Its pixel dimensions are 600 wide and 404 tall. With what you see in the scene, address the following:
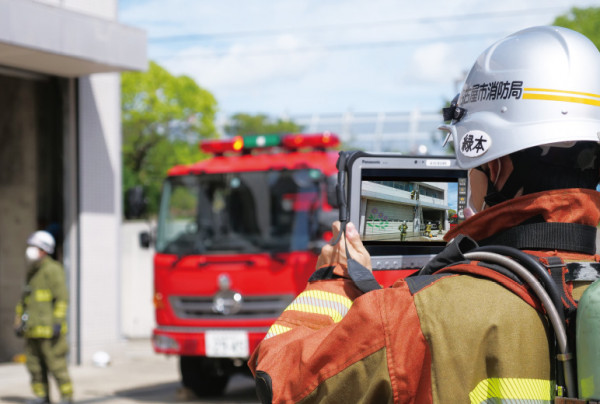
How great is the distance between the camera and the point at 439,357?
4.62 ft

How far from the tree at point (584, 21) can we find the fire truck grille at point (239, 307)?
70.4 ft

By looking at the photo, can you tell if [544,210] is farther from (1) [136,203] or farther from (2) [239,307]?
(1) [136,203]

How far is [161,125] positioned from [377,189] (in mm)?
50145

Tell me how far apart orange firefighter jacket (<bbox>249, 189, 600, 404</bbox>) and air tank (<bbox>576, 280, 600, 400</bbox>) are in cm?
8

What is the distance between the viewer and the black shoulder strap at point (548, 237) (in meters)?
1.60

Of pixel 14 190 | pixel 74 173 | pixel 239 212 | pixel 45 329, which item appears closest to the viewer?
pixel 45 329

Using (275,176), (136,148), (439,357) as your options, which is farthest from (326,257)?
(136,148)

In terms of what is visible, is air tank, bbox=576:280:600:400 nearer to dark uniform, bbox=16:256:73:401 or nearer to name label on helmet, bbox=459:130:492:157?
name label on helmet, bbox=459:130:492:157

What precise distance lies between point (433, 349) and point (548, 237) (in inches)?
14.6

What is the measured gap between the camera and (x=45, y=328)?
8398 mm

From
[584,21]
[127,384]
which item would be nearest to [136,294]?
[127,384]

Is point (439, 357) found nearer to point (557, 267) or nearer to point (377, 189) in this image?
point (557, 267)

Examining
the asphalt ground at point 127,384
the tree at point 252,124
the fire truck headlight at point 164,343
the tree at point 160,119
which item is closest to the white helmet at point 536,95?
the fire truck headlight at point 164,343

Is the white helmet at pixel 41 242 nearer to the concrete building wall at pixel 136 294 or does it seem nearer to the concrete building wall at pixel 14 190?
the concrete building wall at pixel 14 190
